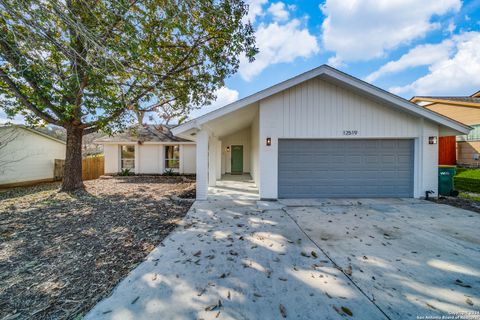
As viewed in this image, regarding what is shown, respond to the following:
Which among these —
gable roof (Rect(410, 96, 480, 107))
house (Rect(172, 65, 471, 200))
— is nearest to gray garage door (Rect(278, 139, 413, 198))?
house (Rect(172, 65, 471, 200))

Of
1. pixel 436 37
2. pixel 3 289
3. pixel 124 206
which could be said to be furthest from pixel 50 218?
pixel 436 37

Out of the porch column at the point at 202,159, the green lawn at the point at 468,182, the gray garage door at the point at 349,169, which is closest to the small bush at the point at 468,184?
the green lawn at the point at 468,182

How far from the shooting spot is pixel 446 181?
22.7 ft

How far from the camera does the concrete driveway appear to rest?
2037 mm

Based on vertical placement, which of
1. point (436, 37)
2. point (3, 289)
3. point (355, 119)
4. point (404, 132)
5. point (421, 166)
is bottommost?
point (3, 289)

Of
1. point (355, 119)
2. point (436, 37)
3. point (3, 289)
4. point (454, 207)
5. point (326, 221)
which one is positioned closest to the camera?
point (3, 289)

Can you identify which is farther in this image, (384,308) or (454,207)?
(454,207)

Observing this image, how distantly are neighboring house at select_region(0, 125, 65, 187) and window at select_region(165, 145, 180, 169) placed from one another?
6661 millimetres

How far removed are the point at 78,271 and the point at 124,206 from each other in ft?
11.5

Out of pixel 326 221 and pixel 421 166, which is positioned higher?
pixel 421 166

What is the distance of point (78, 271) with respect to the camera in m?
2.76

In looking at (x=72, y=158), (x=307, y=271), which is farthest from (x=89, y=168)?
(x=307, y=271)

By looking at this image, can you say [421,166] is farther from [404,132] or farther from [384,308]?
[384,308]

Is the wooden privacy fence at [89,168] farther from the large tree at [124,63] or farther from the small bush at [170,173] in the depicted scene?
the large tree at [124,63]
